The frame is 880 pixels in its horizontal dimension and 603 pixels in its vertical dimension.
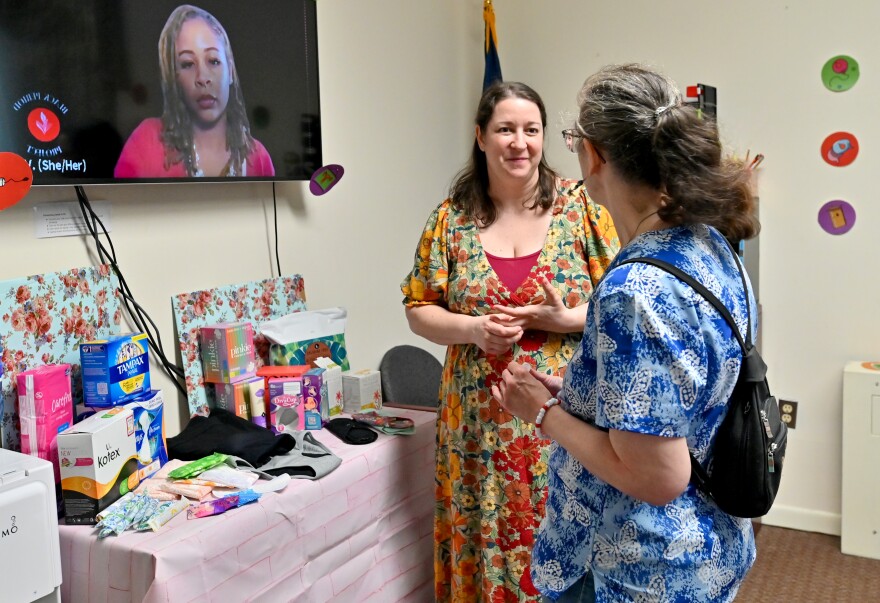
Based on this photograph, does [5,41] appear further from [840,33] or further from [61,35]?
[840,33]

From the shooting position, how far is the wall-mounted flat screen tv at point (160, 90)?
179 centimetres

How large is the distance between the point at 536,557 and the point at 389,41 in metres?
2.36

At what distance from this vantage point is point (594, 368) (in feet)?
3.73

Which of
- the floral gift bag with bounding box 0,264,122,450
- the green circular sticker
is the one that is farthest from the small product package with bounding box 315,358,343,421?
the green circular sticker

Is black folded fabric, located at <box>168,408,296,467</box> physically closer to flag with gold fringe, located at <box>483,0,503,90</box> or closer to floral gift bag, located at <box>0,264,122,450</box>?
floral gift bag, located at <box>0,264,122,450</box>

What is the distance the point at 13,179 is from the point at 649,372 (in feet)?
4.46

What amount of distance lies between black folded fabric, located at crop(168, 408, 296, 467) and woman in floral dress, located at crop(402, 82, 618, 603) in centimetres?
45

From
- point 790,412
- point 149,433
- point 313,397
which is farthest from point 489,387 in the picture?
point 790,412

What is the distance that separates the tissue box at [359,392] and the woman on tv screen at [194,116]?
0.70 meters

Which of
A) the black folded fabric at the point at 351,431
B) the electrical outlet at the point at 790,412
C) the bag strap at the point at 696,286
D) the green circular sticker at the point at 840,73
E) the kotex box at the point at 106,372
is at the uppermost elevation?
the green circular sticker at the point at 840,73

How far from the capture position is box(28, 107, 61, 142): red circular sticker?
1.78 meters

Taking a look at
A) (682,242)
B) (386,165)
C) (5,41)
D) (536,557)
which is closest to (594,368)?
(682,242)

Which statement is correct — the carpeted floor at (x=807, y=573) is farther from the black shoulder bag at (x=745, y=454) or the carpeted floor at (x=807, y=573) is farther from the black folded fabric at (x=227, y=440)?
the black shoulder bag at (x=745, y=454)

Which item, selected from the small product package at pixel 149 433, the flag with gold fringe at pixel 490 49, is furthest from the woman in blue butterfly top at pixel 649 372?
the flag with gold fringe at pixel 490 49
